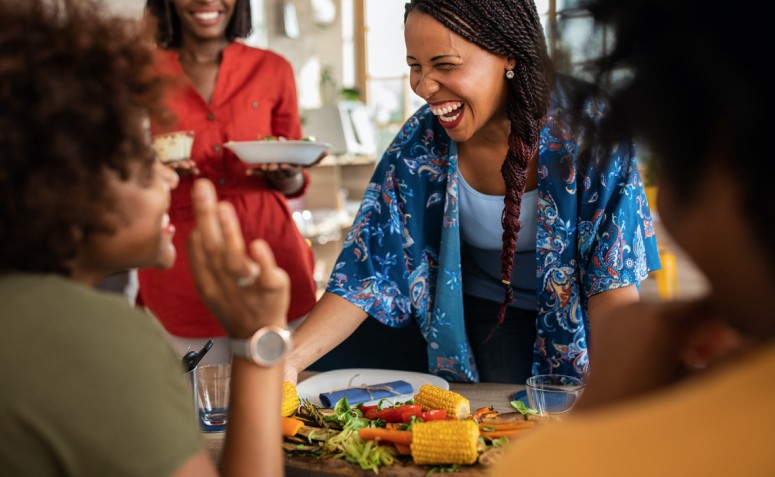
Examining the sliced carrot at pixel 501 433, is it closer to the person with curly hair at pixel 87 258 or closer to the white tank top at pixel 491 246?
the person with curly hair at pixel 87 258

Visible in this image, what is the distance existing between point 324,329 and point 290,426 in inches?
22.1

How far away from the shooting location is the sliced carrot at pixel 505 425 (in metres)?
1.29

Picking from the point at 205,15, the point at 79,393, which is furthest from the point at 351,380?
the point at 205,15

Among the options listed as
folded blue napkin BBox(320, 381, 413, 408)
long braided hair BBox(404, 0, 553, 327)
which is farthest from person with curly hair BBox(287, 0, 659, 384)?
folded blue napkin BBox(320, 381, 413, 408)

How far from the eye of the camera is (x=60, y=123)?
778 millimetres

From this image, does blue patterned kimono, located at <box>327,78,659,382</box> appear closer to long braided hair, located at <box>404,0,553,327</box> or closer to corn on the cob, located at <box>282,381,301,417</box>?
long braided hair, located at <box>404,0,553,327</box>

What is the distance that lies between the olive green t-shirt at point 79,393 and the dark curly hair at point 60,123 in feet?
0.21

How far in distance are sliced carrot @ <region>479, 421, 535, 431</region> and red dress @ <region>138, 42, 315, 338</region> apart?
1189 millimetres

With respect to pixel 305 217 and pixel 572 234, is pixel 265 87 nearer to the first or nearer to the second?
pixel 572 234

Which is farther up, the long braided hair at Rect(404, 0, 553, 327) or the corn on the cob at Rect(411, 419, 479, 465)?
the long braided hair at Rect(404, 0, 553, 327)

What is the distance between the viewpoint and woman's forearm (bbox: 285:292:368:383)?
69.9 inches

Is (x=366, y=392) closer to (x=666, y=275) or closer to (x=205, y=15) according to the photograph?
(x=205, y=15)

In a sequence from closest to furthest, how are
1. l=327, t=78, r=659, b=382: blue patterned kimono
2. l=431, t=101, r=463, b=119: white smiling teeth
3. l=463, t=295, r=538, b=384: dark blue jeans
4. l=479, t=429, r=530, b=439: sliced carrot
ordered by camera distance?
l=479, t=429, r=530, b=439: sliced carrot < l=327, t=78, r=659, b=382: blue patterned kimono < l=431, t=101, r=463, b=119: white smiling teeth < l=463, t=295, r=538, b=384: dark blue jeans

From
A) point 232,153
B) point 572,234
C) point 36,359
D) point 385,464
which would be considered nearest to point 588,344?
point 572,234
